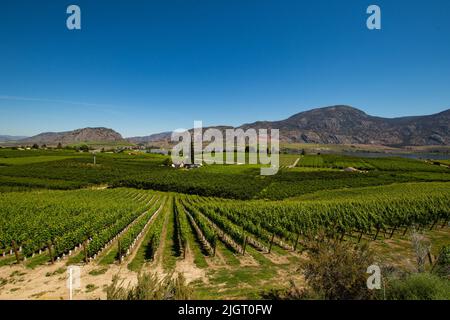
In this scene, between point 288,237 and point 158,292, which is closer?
point 158,292

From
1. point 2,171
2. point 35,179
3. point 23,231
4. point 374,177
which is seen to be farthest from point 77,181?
point 374,177

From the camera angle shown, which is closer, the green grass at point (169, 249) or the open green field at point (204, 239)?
the open green field at point (204, 239)

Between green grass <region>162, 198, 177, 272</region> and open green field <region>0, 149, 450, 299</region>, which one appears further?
green grass <region>162, 198, 177, 272</region>

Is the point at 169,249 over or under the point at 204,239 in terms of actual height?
over

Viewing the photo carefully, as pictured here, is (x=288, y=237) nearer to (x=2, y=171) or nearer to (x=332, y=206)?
(x=332, y=206)

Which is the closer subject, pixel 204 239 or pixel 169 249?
pixel 169 249
